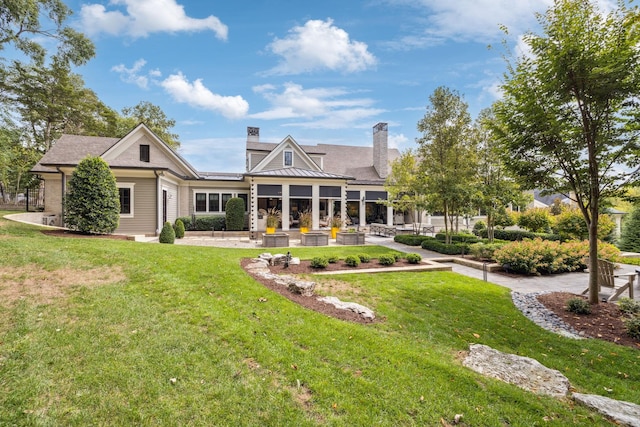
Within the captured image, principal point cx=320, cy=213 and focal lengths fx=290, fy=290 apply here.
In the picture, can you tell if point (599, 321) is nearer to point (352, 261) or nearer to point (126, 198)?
point (352, 261)

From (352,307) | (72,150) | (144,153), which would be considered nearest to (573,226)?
(352,307)

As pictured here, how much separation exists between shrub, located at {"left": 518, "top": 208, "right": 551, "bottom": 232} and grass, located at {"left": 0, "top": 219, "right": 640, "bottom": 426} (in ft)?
56.4

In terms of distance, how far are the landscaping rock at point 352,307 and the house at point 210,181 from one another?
13733 mm

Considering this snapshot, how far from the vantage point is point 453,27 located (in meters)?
11.2

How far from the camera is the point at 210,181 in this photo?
21.5 metres

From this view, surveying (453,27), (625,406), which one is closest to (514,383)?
(625,406)

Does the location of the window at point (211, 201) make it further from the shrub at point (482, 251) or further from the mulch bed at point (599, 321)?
the mulch bed at point (599, 321)

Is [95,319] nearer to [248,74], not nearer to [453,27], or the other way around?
[248,74]

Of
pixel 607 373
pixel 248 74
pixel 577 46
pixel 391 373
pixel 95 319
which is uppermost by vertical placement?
pixel 248 74

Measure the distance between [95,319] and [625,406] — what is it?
6.71 m

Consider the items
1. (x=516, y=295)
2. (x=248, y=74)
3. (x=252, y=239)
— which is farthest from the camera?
(x=252, y=239)

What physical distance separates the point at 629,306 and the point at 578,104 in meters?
4.28

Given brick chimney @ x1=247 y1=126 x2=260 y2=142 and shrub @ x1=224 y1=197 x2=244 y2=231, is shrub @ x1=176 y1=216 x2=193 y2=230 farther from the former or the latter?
brick chimney @ x1=247 y1=126 x2=260 y2=142

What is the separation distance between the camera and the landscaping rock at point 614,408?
2877 mm
